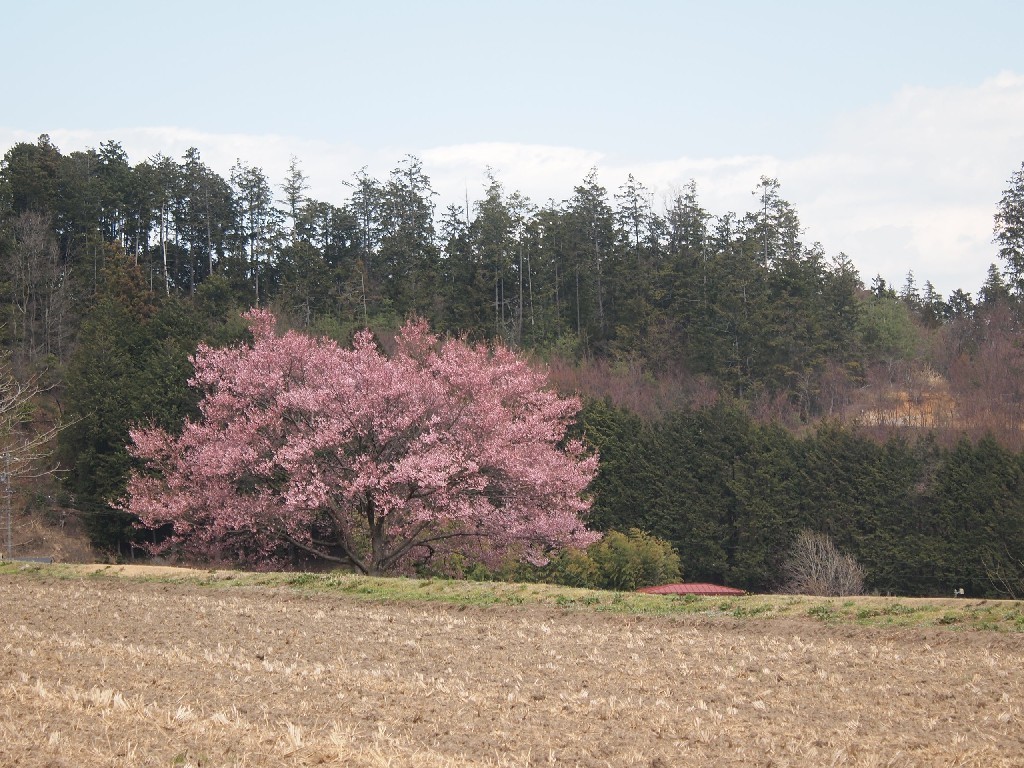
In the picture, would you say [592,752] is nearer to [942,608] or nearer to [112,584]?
[942,608]

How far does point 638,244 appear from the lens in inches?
3602

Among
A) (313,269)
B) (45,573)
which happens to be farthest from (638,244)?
(45,573)

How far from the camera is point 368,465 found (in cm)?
2820

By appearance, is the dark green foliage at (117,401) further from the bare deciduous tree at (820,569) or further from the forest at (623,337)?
the bare deciduous tree at (820,569)

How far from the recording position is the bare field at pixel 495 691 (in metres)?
8.59

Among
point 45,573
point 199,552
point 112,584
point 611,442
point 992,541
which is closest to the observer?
point 112,584

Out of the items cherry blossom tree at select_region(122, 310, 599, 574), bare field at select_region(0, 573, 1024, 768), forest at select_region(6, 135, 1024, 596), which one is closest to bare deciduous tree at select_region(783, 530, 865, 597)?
forest at select_region(6, 135, 1024, 596)

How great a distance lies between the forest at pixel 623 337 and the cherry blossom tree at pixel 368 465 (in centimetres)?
960

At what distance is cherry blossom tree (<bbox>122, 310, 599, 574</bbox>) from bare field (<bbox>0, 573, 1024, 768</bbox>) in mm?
11066

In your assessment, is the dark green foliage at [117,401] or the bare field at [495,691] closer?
the bare field at [495,691]

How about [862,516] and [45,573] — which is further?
[862,516]

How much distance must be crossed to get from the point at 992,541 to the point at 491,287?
1743 inches

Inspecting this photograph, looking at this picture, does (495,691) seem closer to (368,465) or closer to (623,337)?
(368,465)

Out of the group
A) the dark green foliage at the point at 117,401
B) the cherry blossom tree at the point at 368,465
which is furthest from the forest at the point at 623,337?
the cherry blossom tree at the point at 368,465
